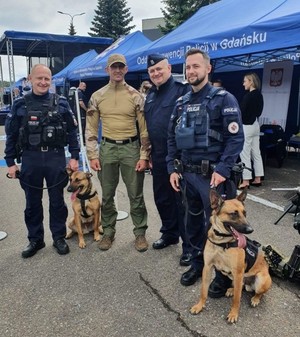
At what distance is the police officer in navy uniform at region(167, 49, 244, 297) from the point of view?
8.69 feet

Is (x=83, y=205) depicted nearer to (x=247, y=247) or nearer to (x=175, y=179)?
(x=175, y=179)

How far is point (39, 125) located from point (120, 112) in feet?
2.78

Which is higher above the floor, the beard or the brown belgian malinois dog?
the beard

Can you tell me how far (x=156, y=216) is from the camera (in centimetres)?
491

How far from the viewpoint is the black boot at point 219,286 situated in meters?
2.86

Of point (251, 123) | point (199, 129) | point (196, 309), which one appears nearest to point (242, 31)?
point (251, 123)

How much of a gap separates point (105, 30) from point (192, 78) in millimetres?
39104

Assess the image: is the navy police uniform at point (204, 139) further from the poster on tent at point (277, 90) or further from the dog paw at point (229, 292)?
the poster on tent at point (277, 90)

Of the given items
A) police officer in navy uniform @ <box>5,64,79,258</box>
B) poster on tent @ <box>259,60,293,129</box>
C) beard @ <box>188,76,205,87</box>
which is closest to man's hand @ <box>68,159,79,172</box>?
police officer in navy uniform @ <box>5,64,79,258</box>

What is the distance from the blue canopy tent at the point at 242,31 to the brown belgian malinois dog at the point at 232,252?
2973 mm

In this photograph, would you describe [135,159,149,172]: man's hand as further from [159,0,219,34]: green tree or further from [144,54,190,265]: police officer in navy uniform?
[159,0,219,34]: green tree

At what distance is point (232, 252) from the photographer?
247cm

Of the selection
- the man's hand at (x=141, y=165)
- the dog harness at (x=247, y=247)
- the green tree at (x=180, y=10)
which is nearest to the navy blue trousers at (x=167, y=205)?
the man's hand at (x=141, y=165)

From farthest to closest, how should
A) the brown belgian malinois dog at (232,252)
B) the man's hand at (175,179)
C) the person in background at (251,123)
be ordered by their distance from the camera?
1. the person in background at (251,123)
2. the man's hand at (175,179)
3. the brown belgian malinois dog at (232,252)
